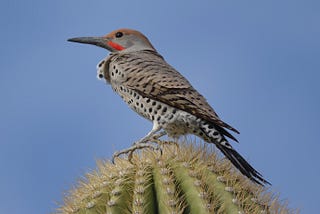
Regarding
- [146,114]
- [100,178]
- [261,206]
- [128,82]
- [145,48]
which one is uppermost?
[145,48]

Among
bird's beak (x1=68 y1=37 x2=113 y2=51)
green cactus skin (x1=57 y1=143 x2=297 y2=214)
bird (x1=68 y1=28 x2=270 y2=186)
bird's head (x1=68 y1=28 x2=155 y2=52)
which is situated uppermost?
bird's beak (x1=68 y1=37 x2=113 y2=51)

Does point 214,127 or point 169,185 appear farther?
point 214,127

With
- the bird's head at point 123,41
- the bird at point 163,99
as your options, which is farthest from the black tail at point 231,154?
the bird's head at point 123,41

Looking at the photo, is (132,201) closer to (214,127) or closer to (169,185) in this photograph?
(169,185)

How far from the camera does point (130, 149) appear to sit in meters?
3.76

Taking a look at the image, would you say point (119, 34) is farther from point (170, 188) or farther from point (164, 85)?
point (170, 188)

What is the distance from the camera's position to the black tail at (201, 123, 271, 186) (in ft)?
13.4

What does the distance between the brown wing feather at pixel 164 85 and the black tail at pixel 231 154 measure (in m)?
0.06

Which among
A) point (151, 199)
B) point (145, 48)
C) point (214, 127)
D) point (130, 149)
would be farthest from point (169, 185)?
point (145, 48)

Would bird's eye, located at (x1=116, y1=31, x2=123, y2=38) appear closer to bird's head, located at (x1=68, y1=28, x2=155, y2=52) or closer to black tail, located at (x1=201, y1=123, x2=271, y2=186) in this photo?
bird's head, located at (x1=68, y1=28, x2=155, y2=52)

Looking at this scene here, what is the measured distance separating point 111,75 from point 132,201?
237 cm

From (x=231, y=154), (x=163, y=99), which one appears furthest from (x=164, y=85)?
(x=231, y=154)

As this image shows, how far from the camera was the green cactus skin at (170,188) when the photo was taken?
10.8ft

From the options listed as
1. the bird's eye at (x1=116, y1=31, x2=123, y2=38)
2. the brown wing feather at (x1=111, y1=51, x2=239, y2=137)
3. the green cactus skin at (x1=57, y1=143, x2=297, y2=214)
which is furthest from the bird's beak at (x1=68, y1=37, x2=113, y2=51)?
the green cactus skin at (x1=57, y1=143, x2=297, y2=214)
